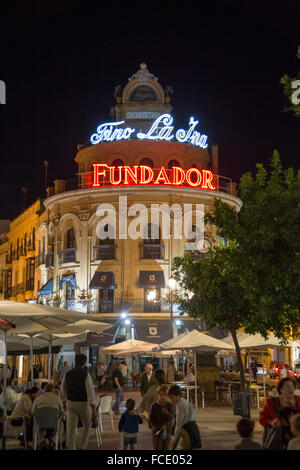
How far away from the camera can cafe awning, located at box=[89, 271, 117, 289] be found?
1651 inches

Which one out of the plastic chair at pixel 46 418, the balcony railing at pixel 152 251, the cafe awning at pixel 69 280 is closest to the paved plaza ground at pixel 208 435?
the plastic chair at pixel 46 418

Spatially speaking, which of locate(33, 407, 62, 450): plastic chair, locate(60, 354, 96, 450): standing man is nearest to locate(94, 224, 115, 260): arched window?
locate(60, 354, 96, 450): standing man

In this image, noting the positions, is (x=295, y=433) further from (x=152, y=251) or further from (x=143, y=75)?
(x=143, y=75)

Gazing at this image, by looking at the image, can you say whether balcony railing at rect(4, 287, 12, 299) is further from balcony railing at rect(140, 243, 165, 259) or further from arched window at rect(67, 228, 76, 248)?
balcony railing at rect(140, 243, 165, 259)

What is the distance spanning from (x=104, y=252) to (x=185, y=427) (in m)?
34.6

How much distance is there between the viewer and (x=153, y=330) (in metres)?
40.7

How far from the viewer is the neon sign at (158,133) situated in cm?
4491

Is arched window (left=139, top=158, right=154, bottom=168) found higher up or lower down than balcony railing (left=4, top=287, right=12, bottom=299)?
higher up

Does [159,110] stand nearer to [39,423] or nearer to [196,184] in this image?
[196,184]

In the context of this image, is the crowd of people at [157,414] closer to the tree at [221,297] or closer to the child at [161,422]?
the child at [161,422]

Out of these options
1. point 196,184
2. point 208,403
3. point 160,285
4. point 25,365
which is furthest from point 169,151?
A: point 208,403

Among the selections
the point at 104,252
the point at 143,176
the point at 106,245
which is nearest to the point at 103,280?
the point at 104,252

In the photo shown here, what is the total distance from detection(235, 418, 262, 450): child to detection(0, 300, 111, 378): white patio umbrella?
19.1 ft

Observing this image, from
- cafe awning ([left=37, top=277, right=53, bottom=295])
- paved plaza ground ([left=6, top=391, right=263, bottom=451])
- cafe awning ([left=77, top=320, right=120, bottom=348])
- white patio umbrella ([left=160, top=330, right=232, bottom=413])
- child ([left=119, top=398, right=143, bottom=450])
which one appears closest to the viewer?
child ([left=119, top=398, right=143, bottom=450])
